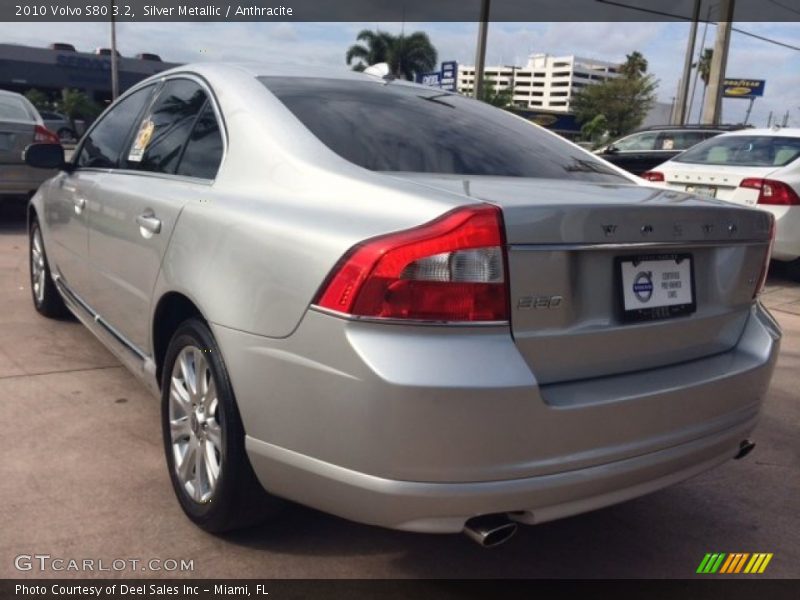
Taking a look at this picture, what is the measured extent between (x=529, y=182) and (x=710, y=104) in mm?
16482

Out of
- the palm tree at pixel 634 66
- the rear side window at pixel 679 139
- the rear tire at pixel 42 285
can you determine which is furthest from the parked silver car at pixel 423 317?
the palm tree at pixel 634 66

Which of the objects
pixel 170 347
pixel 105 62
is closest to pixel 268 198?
pixel 170 347

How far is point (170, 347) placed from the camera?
9.00ft

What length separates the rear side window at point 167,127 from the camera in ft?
10.2

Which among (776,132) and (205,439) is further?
(776,132)

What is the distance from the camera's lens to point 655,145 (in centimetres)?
1308

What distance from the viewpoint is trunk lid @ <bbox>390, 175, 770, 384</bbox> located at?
2020mm

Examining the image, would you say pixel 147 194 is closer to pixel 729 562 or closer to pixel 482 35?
pixel 729 562

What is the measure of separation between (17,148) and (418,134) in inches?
279

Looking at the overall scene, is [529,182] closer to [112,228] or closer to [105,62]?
[112,228]

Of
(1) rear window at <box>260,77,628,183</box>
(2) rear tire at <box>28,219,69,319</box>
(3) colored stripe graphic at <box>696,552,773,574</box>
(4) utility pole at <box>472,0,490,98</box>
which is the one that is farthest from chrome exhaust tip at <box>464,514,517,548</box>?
(4) utility pole at <box>472,0,490,98</box>

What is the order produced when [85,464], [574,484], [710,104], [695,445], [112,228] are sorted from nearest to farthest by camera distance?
[574,484]
[695,445]
[85,464]
[112,228]
[710,104]

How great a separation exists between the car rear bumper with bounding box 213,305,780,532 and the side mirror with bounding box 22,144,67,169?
257cm

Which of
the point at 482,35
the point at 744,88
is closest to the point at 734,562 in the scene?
the point at 482,35
